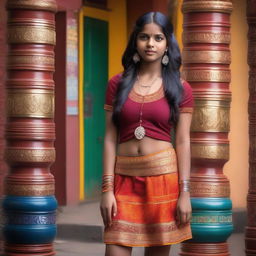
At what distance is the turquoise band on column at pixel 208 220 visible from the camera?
311 inches

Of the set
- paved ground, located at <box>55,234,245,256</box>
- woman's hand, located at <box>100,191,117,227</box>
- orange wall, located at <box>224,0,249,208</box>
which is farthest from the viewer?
orange wall, located at <box>224,0,249,208</box>

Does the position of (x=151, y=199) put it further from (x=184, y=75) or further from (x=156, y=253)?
(x=184, y=75)

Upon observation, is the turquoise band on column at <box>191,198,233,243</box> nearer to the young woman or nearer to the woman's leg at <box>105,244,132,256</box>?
the young woman

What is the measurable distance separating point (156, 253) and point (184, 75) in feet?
8.00

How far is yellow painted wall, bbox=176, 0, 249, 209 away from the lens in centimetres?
1328

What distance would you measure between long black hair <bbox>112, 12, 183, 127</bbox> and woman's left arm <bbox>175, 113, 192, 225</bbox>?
0.05 metres

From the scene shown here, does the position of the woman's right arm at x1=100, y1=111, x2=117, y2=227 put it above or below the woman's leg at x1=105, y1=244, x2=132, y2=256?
above

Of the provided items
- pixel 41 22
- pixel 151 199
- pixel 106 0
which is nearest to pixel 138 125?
pixel 151 199

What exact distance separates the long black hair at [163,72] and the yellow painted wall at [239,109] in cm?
734

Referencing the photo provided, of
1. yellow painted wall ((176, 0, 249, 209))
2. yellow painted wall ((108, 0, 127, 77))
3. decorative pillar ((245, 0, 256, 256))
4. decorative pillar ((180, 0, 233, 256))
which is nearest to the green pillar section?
yellow painted wall ((108, 0, 127, 77))

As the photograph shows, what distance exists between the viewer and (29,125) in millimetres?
7715

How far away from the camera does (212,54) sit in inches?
315

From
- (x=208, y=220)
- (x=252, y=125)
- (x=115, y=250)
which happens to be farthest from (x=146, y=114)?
(x=252, y=125)

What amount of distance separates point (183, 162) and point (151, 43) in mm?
652
